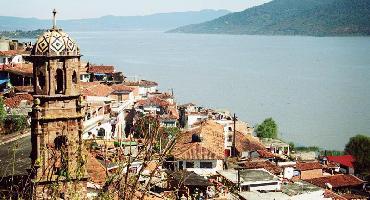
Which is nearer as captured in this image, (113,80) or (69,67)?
(69,67)

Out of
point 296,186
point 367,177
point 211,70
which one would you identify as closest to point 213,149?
point 296,186

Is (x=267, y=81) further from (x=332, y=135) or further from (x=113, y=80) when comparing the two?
(x=113, y=80)

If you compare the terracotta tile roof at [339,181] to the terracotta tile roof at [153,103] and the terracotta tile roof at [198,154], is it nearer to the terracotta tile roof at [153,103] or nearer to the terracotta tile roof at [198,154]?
the terracotta tile roof at [198,154]

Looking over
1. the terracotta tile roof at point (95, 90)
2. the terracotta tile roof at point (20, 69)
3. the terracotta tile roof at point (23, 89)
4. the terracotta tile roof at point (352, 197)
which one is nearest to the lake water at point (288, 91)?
the terracotta tile roof at point (95, 90)

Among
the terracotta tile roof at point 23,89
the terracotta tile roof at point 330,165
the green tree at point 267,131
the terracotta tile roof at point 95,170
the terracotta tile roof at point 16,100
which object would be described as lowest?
the terracotta tile roof at point 330,165

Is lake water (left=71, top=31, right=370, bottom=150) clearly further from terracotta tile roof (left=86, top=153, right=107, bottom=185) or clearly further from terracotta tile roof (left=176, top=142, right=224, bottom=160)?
terracotta tile roof (left=86, top=153, right=107, bottom=185)

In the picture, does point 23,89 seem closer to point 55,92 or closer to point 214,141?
point 214,141
